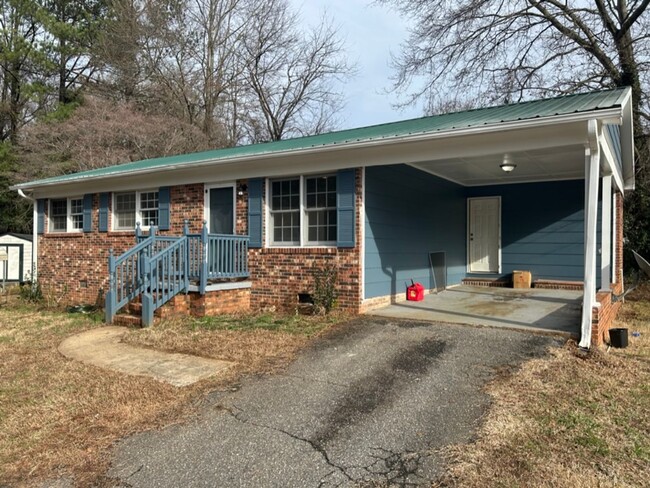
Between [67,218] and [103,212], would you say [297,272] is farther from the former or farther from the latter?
[67,218]

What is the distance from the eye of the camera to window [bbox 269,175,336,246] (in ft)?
27.1

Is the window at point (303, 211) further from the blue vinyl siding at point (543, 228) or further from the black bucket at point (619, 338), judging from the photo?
the blue vinyl siding at point (543, 228)

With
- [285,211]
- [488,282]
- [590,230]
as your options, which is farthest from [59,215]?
[590,230]

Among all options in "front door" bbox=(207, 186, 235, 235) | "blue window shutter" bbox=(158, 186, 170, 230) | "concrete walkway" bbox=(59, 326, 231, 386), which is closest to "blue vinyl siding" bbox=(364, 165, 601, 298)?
A: "front door" bbox=(207, 186, 235, 235)

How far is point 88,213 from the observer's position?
457 inches

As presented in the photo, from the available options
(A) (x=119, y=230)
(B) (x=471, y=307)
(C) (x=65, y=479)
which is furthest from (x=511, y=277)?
(C) (x=65, y=479)

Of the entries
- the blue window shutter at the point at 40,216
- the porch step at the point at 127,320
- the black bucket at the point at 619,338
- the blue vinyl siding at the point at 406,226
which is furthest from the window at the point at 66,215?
the black bucket at the point at 619,338

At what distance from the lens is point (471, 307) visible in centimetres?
805

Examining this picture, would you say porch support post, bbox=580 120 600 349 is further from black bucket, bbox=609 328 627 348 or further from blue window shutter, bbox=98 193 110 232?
blue window shutter, bbox=98 193 110 232

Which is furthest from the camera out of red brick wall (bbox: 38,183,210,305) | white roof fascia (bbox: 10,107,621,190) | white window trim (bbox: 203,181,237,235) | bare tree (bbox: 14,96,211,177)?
bare tree (bbox: 14,96,211,177)

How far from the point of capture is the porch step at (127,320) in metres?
7.59

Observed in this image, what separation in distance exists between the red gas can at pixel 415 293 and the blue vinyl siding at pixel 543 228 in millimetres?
3174

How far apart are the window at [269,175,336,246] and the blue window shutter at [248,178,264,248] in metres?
0.20

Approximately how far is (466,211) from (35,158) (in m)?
17.8
